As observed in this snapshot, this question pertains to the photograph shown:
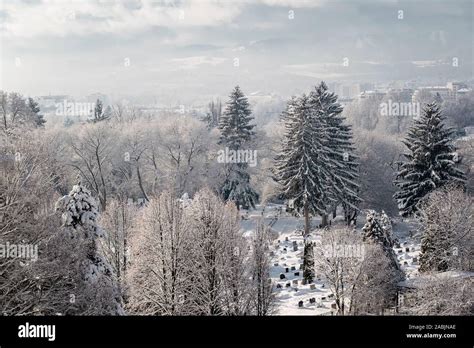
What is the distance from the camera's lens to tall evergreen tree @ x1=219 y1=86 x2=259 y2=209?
86.9 feet

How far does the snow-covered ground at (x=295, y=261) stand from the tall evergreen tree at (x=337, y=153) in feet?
6.55

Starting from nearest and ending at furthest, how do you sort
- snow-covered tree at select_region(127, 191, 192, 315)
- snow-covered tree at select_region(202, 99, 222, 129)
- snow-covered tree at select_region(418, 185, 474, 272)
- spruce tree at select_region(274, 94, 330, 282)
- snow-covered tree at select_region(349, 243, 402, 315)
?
snow-covered tree at select_region(127, 191, 192, 315) < snow-covered tree at select_region(349, 243, 402, 315) < snow-covered tree at select_region(418, 185, 474, 272) < spruce tree at select_region(274, 94, 330, 282) < snow-covered tree at select_region(202, 99, 222, 129)

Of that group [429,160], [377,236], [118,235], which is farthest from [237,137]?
[377,236]

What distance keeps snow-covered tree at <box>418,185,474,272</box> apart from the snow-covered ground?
3.87ft

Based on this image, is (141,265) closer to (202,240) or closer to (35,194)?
(202,240)

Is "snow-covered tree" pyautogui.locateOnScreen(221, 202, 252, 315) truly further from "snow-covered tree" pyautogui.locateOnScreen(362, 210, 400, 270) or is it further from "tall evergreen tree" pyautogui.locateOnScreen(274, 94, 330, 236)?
"tall evergreen tree" pyautogui.locateOnScreen(274, 94, 330, 236)

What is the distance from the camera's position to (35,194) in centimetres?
823

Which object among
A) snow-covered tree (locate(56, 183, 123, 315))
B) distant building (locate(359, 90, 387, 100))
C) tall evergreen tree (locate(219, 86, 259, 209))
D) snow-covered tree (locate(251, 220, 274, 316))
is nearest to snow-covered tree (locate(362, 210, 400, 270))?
distant building (locate(359, 90, 387, 100))

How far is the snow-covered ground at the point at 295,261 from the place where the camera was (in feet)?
43.6

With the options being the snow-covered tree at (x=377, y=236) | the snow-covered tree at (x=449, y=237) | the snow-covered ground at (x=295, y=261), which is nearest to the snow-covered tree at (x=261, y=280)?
the snow-covered ground at (x=295, y=261)

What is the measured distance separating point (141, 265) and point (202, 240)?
8.22 ft

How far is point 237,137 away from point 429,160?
11557 millimetres

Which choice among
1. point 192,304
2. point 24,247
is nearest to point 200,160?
point 192,304

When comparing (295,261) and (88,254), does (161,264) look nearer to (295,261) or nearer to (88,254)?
(88,254)
